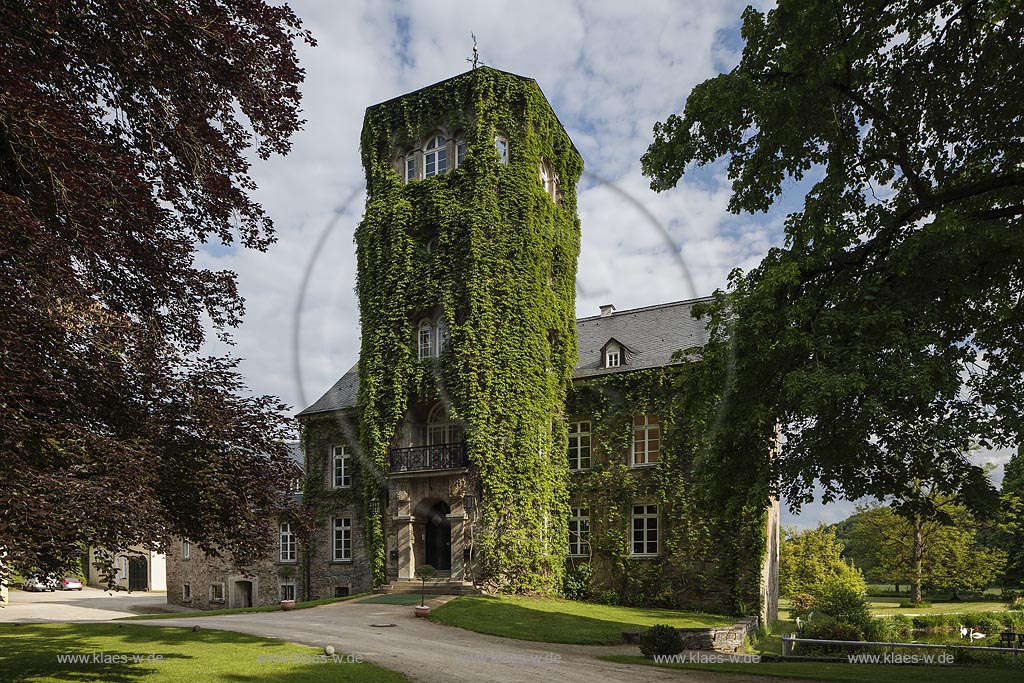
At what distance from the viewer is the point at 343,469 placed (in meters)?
33.0

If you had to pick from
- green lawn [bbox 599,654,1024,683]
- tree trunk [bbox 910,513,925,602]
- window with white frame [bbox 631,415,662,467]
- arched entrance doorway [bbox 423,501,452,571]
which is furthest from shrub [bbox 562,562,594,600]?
tree trunk [bbox 910,513,925,602]

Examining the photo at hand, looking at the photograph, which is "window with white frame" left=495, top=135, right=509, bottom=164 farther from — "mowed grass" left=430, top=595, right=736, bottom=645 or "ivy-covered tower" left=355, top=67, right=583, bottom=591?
"mowed grass" left=430, top=595, right=736, bottom=645

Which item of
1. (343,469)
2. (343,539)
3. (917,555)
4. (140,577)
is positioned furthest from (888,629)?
(140,577)

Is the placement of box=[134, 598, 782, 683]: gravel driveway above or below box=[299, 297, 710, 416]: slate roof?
below

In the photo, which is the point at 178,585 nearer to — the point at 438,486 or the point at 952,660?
the point at 438,486

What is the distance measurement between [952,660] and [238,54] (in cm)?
1999

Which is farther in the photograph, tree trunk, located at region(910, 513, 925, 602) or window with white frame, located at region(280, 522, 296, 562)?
tree trunk, located at region(910, 513, 925, 602)

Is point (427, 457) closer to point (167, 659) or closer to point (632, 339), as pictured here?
point (632, 339)

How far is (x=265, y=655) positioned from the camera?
1495 cm

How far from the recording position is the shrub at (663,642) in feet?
50.1

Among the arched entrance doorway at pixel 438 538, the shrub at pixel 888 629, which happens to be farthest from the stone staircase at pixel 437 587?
the shrub at pixel 888 629

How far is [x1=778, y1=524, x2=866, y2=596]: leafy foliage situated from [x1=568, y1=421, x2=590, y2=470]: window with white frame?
48.1ft

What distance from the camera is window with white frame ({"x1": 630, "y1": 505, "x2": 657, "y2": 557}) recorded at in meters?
28.9

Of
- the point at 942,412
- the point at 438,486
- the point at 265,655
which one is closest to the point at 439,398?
the point at 438,486
